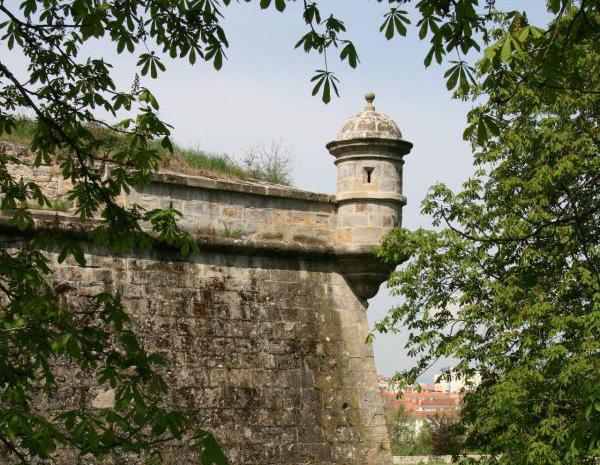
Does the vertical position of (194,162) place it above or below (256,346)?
above

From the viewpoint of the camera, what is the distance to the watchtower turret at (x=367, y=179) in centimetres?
1091

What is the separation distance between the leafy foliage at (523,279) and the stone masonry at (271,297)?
0.56m

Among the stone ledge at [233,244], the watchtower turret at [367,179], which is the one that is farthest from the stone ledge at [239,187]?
the stone ledge at [233,244]

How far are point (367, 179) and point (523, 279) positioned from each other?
1907mm

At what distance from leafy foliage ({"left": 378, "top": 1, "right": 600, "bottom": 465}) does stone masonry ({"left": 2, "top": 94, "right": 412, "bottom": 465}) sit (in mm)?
559

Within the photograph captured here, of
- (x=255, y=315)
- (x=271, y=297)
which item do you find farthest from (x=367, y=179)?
(x=255, y=315)

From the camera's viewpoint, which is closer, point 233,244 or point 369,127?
point 233,244

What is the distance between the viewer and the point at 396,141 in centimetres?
1098

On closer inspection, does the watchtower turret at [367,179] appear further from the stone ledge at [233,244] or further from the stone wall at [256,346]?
the stone wall at [256,346]

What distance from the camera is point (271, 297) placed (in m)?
10.6

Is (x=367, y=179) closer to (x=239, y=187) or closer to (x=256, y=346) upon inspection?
(x=239, y=187)

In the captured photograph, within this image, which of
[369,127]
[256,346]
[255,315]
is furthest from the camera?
[369,127]

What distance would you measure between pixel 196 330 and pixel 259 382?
31.0 inches

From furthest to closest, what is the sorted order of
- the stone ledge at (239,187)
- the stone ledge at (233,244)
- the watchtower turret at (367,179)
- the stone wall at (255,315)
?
the watchtower turret at (367,179) → the stone ledge at (239,187) → the stone wall at (255,315) → the stone ledge at (233,244)
